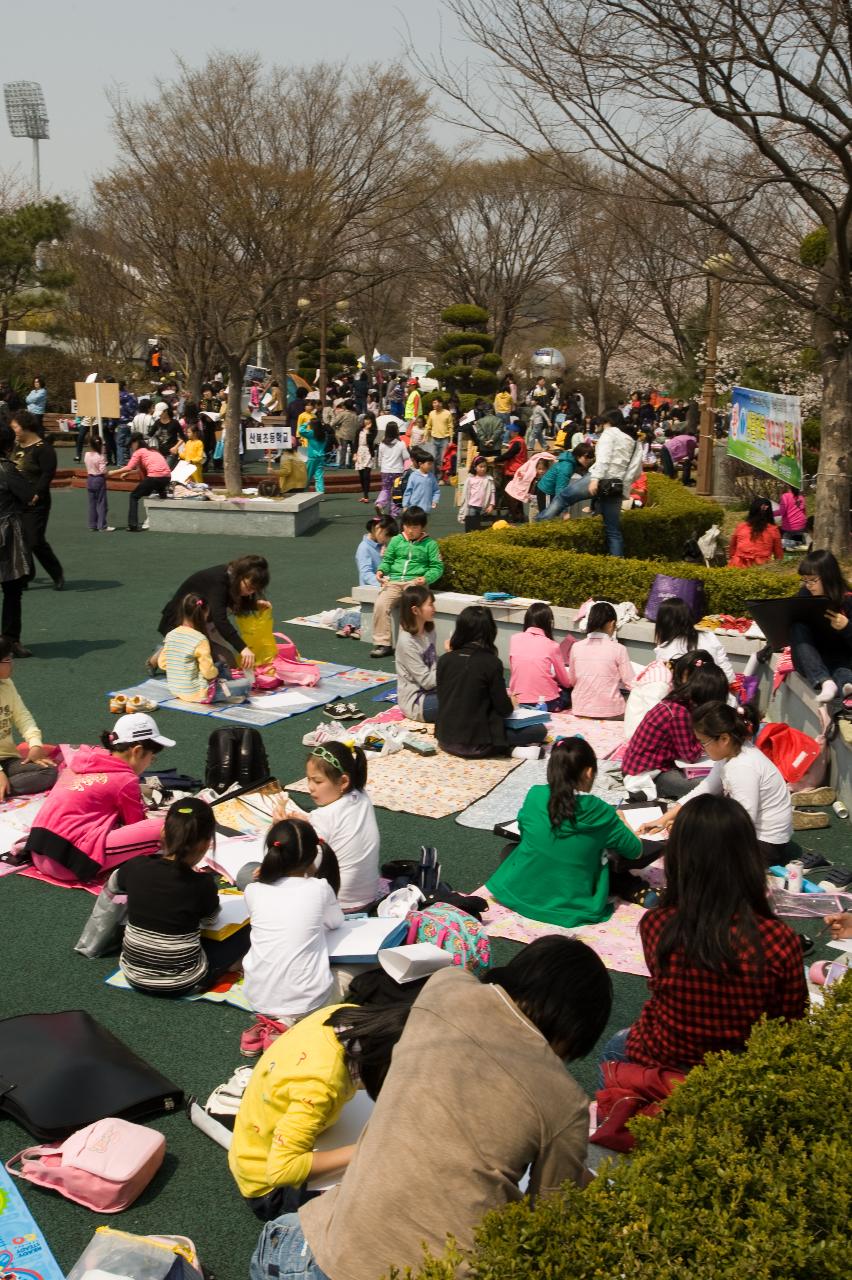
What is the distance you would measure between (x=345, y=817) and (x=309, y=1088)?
2376 mm

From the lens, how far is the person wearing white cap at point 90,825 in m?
6.25

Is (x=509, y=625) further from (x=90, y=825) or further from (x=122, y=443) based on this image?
(x=122, y=443)

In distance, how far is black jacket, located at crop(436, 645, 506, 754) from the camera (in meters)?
8.44

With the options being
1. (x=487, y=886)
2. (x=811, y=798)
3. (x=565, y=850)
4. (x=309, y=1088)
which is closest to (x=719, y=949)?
(x=309, y=1088)

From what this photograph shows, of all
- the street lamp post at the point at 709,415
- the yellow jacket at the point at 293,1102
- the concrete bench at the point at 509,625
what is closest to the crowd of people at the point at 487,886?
the yellow jacket at the point at 293,1102

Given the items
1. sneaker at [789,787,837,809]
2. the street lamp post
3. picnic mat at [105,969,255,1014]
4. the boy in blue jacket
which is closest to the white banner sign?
the boy in blue jacket

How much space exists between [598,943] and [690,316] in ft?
100

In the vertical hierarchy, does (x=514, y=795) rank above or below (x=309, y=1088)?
below

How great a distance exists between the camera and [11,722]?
7.71 metres

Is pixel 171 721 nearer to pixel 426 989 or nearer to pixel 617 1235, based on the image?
pixel 426 989

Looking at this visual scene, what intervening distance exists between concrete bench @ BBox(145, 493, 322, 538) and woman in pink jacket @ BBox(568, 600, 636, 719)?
9.05 m

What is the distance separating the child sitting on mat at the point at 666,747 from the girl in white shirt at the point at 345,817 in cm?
229

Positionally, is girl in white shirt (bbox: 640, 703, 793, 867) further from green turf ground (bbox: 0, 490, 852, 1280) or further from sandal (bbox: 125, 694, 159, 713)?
sandal (bbox: 125, 694, 159, 713)

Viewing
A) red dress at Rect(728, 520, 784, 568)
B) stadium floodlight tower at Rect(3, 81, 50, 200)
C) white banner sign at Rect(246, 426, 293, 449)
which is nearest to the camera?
red dress at Rect(728, 520, 784, 568)
